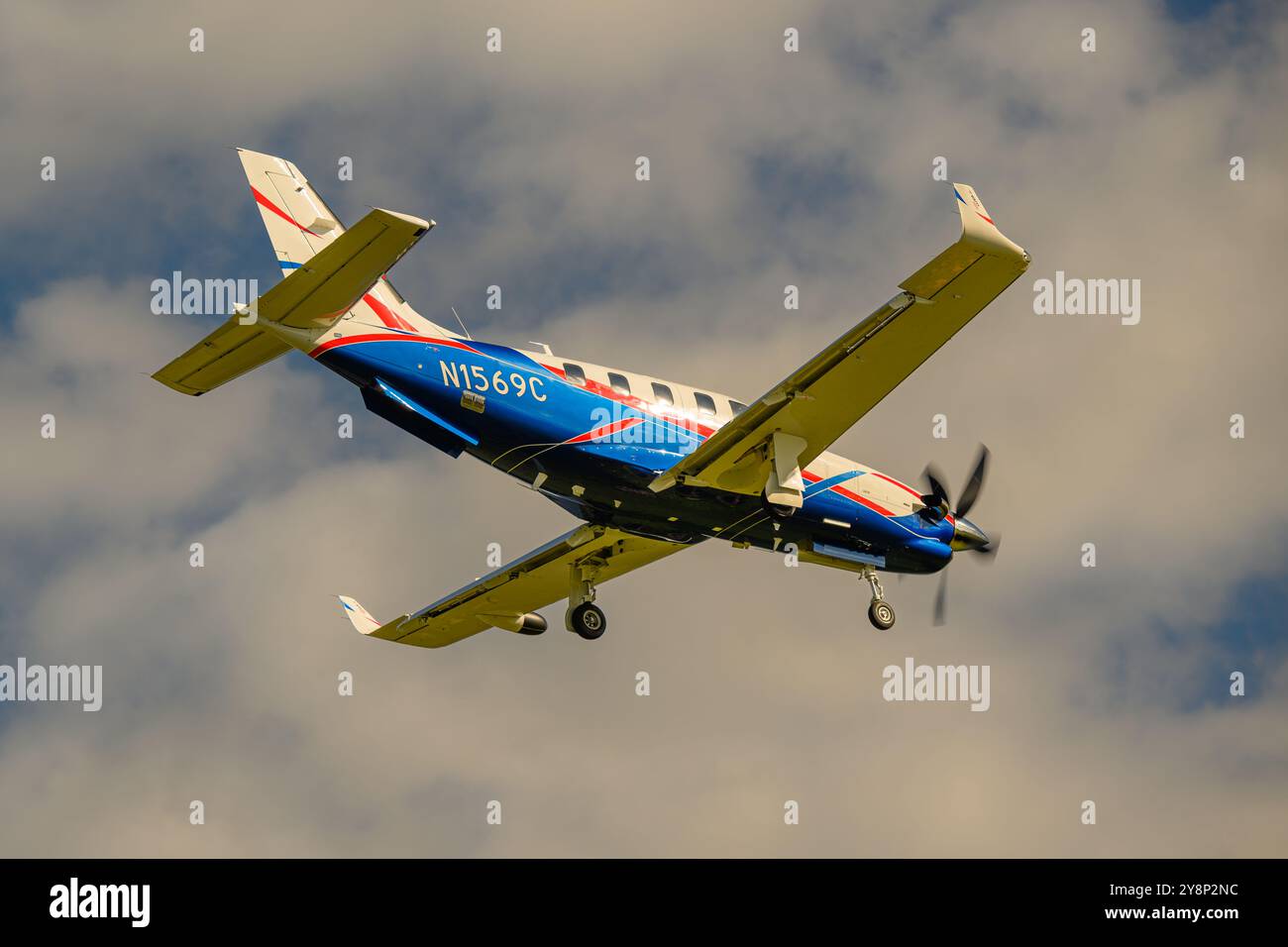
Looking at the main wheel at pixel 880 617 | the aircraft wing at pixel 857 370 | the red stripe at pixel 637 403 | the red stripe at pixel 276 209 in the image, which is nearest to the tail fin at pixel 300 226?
the red stripe at pixel 276 209

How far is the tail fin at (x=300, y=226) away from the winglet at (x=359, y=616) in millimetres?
11503

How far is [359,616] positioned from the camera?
42.4 meters

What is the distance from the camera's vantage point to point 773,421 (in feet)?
109

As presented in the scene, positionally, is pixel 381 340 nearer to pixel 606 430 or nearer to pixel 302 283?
pixel 302 283

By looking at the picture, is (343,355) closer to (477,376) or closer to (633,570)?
(477,376)

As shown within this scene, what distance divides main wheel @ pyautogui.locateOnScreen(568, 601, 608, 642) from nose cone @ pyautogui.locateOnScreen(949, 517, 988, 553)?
865cm

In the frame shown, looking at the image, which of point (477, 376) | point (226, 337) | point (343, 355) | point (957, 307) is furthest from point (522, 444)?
point (957, 307)

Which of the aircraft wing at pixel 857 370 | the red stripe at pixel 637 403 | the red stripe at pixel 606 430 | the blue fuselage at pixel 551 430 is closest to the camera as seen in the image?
the aircraft wing at pixel 857 370

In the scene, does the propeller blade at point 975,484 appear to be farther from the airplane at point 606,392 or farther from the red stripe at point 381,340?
the red stripe at point 381,340

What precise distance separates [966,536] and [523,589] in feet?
35.7

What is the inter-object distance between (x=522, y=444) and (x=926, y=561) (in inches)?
441

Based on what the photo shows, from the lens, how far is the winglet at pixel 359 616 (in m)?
42.2

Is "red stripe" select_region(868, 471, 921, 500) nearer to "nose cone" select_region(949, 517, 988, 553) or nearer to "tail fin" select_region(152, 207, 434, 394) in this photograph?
"nose cone" select_region(949, 517, 988, 553)

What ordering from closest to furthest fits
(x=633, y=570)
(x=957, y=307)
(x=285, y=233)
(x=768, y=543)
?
(x=957, y=307) → (x=285, y=233) → (x=768, y=543) → (x=633, y=570)
